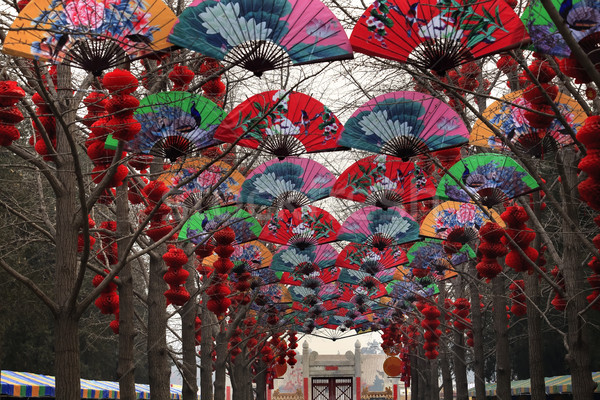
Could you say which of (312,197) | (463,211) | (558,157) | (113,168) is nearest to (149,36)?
(113,168)

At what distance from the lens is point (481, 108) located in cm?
1182

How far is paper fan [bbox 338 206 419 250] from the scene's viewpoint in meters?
14.2

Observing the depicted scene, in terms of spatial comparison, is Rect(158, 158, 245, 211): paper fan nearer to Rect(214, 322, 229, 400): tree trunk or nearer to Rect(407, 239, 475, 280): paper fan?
Rect(407, 239, 475, 280): paper fan

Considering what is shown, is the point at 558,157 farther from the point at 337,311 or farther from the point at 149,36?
the point at 337,311

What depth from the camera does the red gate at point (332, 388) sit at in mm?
47562

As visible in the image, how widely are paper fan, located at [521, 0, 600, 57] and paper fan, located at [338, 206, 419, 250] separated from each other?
7.88m

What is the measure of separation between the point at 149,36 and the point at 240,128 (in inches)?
89.1

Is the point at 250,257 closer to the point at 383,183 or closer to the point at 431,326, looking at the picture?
the point at 383,183

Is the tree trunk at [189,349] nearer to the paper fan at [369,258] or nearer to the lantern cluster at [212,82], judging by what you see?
the paper fan at [369,258]

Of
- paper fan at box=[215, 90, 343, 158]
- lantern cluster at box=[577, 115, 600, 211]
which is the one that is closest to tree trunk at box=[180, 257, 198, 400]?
paper fan at box=[215, 90, 343, 158]

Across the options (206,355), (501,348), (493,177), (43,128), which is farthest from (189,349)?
(43,128)

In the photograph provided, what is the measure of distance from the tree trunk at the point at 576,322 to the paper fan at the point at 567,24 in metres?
→ 3.25

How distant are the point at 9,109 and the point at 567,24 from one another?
5055 millimetres

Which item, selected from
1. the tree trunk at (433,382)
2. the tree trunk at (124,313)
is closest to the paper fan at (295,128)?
the tree trunk at (124,313)
